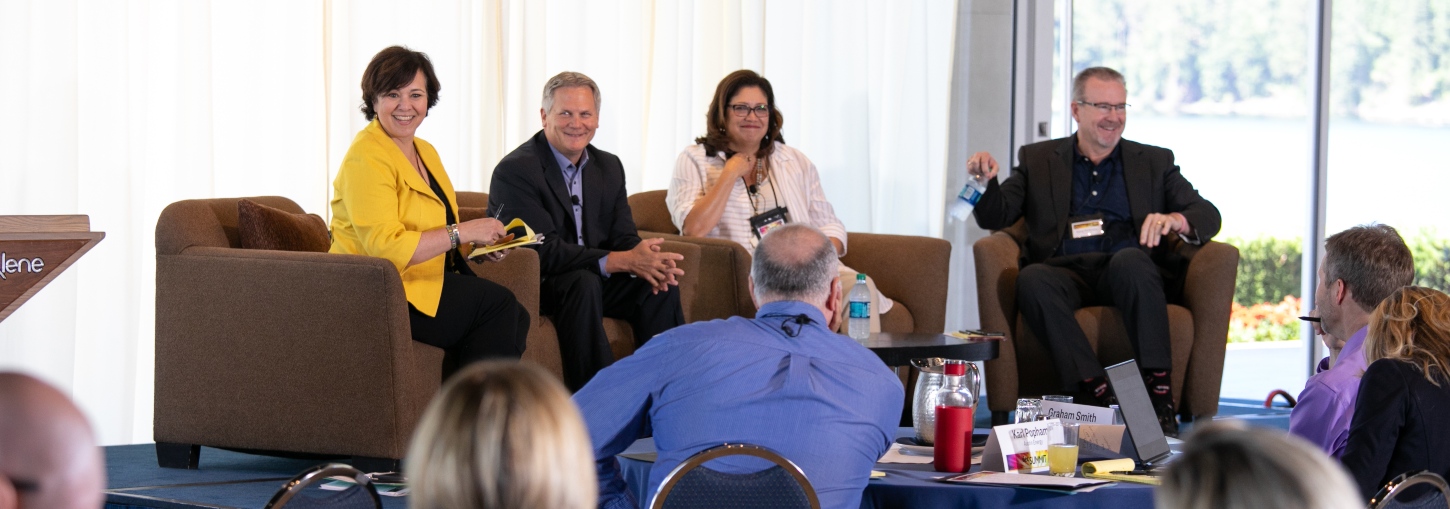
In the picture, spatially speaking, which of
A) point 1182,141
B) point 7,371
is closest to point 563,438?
point 7,371

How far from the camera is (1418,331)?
2.16 metres

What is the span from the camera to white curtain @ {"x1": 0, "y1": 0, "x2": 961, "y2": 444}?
173 inches

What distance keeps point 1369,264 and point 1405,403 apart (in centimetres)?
63

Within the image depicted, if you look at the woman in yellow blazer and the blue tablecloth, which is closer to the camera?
the blue tablecloth

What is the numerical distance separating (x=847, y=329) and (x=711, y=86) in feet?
5.47

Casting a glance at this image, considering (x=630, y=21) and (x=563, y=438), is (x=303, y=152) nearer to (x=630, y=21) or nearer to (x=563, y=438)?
(x=630, y=21)

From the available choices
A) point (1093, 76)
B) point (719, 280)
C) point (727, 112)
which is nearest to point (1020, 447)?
point (719, 280)

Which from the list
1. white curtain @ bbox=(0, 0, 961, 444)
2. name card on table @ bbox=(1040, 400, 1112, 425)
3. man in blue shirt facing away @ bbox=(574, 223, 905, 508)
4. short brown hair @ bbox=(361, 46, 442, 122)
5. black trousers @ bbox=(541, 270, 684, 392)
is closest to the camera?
man in blue shirt facing away @ bbox=(574, 223, 905, 508)

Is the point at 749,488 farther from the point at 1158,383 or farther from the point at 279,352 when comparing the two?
the point at 1158,383

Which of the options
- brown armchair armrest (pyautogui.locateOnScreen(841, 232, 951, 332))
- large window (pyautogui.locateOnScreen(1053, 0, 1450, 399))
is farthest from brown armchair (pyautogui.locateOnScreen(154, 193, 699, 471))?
large window (pyautogui.locateOnScreen(1053, 0, 1450, 399))

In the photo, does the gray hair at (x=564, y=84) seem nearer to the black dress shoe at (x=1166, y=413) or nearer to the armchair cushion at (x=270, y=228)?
the armchair cushion at (x=270, y=228)

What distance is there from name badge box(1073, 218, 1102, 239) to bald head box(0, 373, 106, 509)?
447 centimetres

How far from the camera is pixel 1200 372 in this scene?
4891mm

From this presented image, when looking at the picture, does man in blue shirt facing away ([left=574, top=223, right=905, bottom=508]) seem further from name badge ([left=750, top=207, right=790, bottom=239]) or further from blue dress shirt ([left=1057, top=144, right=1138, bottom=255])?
blue dress shirt ([left=1057, top=144, right=1138, bottom=255])
